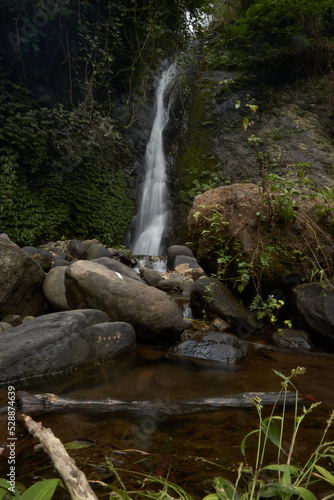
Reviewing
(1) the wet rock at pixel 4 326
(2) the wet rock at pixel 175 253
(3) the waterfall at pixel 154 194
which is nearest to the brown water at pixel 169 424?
(1) the wet rock at pixel 4 326

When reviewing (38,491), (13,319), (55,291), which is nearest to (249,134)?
(55,291)

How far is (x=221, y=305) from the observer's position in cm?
454

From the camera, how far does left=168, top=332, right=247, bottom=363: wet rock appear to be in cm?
345

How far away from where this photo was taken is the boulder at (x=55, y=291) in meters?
4.55

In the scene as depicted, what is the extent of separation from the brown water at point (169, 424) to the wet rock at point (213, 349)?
0.61ft

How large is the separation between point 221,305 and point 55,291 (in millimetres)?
2418

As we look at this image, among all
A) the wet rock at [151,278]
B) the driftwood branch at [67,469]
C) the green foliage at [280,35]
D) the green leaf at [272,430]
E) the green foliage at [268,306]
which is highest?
the green foliage at [280,35]

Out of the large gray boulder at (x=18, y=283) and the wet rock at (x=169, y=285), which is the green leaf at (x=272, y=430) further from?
the wet rock at (x=169, y=285)

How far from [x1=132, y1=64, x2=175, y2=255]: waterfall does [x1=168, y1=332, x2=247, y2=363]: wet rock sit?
24.9 feet

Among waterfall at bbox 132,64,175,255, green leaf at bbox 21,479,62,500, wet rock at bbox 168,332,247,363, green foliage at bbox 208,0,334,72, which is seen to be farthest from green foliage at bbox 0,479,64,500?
green foliage at bbox 208,0,334,72

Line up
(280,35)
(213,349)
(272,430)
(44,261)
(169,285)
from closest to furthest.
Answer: (272,430), (213,349), (44,261), (169,285), (280,35)

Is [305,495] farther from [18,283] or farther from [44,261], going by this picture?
[44,261]

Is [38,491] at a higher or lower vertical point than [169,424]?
higher

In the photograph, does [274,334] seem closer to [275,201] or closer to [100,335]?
[275,201]
